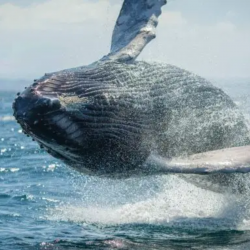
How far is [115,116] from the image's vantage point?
883 cm

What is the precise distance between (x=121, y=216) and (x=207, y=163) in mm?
3244

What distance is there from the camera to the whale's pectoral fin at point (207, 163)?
867cm

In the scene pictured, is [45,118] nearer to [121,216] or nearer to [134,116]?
[134,116]

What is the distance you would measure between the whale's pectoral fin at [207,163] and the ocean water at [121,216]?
1251 millimetres

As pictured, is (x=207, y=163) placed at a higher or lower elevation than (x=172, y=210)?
higher

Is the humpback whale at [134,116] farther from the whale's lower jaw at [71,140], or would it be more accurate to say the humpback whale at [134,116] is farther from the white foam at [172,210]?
the white foam at [172,210]

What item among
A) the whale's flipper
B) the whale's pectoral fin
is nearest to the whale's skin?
the whale's pectoral fin

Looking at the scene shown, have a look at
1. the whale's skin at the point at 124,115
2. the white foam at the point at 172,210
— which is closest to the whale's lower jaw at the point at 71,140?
the whale's skin at the point at 124,115

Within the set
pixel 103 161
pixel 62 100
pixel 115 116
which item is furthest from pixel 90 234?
pixel 62 100

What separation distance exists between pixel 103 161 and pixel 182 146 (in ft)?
5.65

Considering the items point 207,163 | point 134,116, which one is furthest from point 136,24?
point 207,163

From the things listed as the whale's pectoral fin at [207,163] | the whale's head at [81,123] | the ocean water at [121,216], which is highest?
the whale's head at [81,123]

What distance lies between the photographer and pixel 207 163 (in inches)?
348

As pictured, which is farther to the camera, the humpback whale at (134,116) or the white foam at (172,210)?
the white foam at (172,210)
